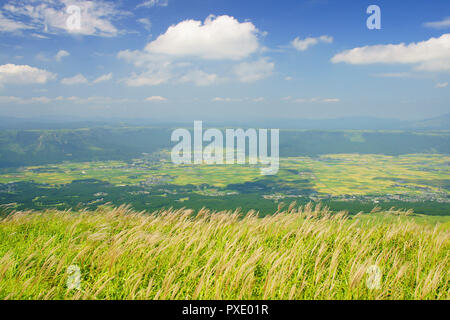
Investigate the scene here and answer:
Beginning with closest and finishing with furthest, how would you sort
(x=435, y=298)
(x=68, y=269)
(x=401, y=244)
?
(x=435, y=298)
(x=68, y=269)
(x=401, y=244)

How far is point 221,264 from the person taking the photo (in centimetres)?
379

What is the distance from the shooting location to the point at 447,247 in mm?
5246

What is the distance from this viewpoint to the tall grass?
3.35m

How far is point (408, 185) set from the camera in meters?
176

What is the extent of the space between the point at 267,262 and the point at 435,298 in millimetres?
2208

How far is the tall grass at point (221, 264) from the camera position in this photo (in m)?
3.35
